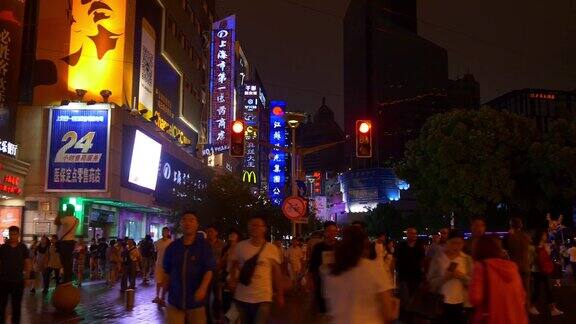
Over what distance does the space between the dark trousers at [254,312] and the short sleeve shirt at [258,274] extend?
54mm

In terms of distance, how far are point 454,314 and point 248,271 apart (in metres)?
2.73

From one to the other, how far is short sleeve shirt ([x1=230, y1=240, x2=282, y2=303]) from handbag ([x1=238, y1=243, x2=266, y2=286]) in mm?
36

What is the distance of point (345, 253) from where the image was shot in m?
4.93

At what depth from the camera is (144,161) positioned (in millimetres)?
31094

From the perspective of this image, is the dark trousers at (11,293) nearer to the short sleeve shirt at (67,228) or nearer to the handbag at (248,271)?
the short sleeve shirt at (67,228)

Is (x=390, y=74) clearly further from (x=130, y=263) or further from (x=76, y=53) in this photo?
(x=130, y=263)

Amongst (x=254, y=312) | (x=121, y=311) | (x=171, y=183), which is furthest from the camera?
(x=171, y=183)

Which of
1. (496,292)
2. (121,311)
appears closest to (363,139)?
(121,311)

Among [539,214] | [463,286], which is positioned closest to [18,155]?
[463,286]

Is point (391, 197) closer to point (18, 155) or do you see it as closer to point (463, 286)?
point (18, 155)

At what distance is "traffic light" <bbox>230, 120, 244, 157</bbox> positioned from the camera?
17.8m

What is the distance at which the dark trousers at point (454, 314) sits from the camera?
7832mm

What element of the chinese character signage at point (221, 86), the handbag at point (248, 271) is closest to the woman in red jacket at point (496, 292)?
the handbag at point (248, 271)

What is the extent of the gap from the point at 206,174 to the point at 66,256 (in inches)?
1345
